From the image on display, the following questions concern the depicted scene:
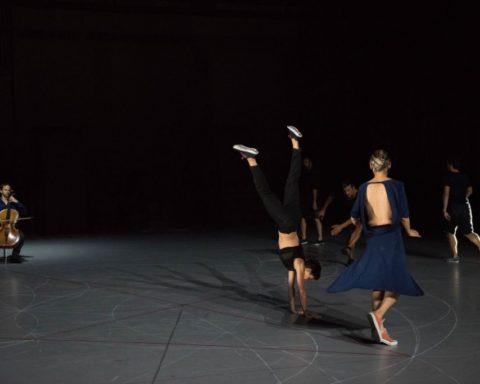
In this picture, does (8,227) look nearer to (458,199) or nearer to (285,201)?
(285,201)

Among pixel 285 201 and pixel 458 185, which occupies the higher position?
pixel 285 201

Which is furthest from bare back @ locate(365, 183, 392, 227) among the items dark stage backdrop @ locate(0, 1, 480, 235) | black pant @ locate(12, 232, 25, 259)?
dark stage backdrop @ locate(0, 1, 480, 235)

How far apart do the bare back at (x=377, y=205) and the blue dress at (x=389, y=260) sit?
0.04 m

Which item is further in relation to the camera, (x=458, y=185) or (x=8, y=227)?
(x=8, y=227)

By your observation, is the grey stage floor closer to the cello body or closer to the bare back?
the cello body

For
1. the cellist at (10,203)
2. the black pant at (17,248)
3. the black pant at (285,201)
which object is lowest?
the black pant at (17,248)

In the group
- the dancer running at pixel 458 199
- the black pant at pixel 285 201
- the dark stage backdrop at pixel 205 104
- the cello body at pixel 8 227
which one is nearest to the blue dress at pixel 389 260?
the black pant at pixel 285 201

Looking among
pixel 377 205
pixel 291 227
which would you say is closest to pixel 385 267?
pixel 377 205

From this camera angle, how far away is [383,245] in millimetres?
5922

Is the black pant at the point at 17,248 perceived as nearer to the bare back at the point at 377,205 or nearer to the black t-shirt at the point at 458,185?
the black t-shirt at the point at 458,185

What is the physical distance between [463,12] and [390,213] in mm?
11628

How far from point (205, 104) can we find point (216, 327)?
13.1m

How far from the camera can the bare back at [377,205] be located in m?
5.93

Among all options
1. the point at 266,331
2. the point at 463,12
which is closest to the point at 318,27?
Answer: the point at 463,12
